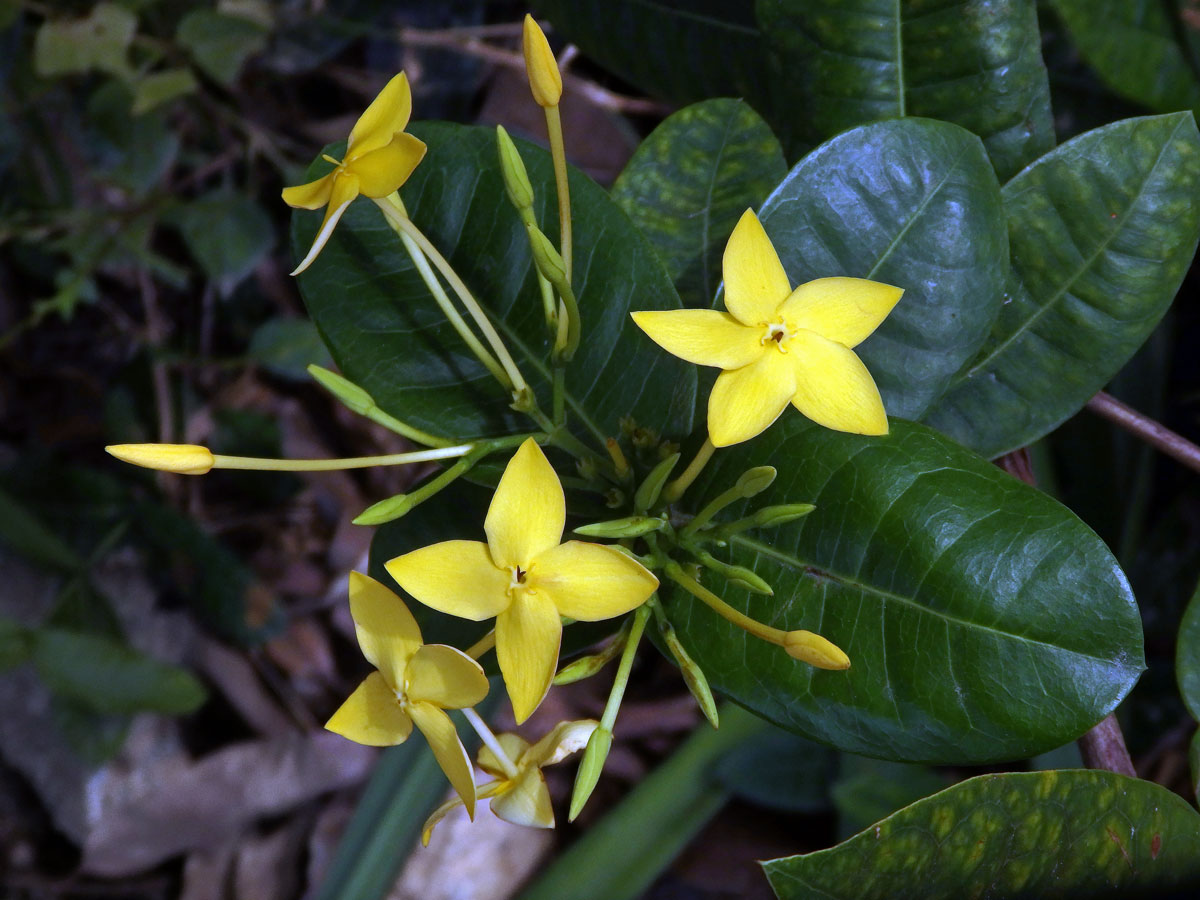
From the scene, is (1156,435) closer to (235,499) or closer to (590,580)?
(590,580)

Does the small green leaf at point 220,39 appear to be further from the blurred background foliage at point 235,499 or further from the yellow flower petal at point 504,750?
the yellow flower petal at point 504,750

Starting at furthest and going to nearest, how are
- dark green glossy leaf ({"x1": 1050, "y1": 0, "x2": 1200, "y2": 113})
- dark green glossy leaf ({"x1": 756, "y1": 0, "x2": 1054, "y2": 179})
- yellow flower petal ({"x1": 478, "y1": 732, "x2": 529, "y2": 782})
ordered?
dark green glossy leaf ({"x1": 1050, "y1": 0, "x2": 1200, "y2": 113}) < dark green glossy leaf ({"x1": 756, "y1": 0, "x2": 1054, "y2": 179}) < yellow flower petal ({"x1": 478, "y1": 732, "x2": 529, "y2": 782})

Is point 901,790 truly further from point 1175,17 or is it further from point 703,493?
point 1175,17

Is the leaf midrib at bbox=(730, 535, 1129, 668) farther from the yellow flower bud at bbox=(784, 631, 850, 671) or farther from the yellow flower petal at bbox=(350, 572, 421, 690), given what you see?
the yellow flower petal at bbox=(350, 572, 421, 690)

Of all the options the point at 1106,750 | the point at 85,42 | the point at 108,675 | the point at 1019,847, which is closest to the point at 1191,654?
the point at 1106,750

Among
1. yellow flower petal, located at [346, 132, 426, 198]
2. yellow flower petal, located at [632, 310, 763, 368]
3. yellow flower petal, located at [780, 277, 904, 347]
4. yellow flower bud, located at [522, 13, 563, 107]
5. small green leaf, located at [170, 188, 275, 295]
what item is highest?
yellow flower bud, located at [522, 13, 563, 107]

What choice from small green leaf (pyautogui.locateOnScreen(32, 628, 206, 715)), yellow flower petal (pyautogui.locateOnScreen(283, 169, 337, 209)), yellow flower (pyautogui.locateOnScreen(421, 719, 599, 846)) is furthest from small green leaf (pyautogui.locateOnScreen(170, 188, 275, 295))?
yellow flower (pyautogui.locateOnScreen(421, 719, 599, 846))
